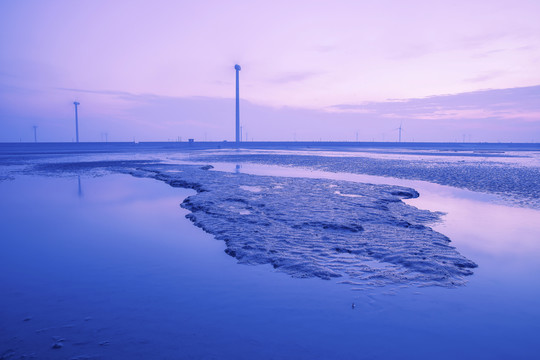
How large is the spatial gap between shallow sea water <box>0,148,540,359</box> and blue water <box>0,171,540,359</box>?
0.02 metres

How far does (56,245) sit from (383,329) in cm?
743

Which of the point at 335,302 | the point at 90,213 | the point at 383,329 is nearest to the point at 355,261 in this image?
the point at 335,302

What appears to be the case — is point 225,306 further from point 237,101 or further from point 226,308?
point 237,101

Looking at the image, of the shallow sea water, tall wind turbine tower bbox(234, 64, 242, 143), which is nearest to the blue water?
the shallow sea water

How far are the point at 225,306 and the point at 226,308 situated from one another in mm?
67

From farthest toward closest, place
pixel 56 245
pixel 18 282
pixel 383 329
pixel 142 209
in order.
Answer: pixel 142 209, pixel 56 245, pixel 18 282, pixel 383 329

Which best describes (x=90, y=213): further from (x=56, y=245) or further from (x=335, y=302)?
(x=335, y=302)

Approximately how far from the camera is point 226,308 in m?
5.09

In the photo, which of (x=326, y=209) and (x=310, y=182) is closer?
(x=326, y=209)

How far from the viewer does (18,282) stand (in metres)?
5.92

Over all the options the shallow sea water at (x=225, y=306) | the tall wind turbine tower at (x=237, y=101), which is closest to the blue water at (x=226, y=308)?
the shallow sea water at (x=225, y=306)

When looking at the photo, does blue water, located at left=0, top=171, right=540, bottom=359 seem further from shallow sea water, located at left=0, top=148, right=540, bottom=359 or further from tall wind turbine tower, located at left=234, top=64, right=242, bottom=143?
tall wind turbine tower, located at left=234, top=64, right=242, bottom=143

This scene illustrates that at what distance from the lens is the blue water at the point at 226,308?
415 cm

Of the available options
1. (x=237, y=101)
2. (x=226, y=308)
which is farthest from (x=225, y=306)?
(x=237, y=101)
